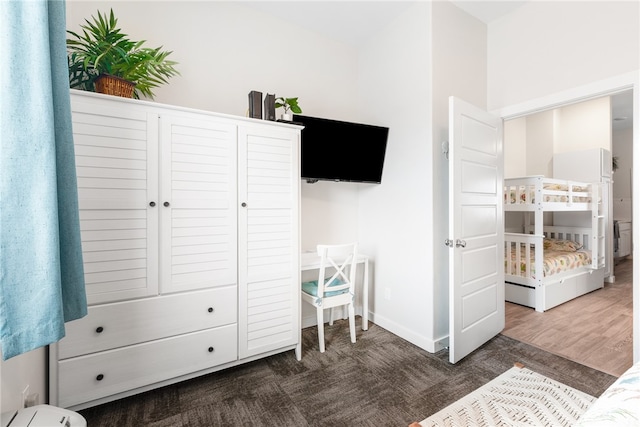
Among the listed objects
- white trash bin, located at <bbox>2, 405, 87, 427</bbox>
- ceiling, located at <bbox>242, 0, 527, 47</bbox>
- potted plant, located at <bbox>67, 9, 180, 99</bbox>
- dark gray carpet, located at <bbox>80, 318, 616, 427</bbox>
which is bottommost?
dark gray carpet, located at <bbox>80, 318, 616, 427</bbox>

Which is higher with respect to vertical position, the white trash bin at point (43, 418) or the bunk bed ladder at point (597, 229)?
the bunk bed ladder at point (597, 229)

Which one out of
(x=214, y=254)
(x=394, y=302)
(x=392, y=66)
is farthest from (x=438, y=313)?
(x=392, y=66)

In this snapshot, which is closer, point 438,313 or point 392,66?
point 438,313

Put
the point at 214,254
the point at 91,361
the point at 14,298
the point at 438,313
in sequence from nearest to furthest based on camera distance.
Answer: the point at 14,298 → the point at 91,361 → the point at 214,254 → the point at 438,313

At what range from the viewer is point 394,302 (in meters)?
2.77

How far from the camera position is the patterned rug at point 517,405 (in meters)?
1.58

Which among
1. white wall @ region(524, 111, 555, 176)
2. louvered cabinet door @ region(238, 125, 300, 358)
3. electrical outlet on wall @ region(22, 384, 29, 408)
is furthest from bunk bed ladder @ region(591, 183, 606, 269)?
electrical outlet on wall @ region(22, 384, 29, 408)

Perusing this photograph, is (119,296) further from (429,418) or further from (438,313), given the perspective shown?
(438,313)

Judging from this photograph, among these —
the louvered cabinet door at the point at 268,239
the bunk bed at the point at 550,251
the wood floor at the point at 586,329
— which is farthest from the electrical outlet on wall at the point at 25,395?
the bunk bed at the point at 550,251

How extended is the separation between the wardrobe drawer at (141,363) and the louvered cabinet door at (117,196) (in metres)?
0.33

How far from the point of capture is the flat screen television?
2.50 meters

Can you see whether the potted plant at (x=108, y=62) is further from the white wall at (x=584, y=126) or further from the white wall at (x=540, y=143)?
the white wall at (x=584, y=126)

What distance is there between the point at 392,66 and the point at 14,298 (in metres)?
2.96

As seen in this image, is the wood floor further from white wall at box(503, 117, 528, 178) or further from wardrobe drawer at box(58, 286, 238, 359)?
wardrobe drawer at box(58, 286, 238, 359)
